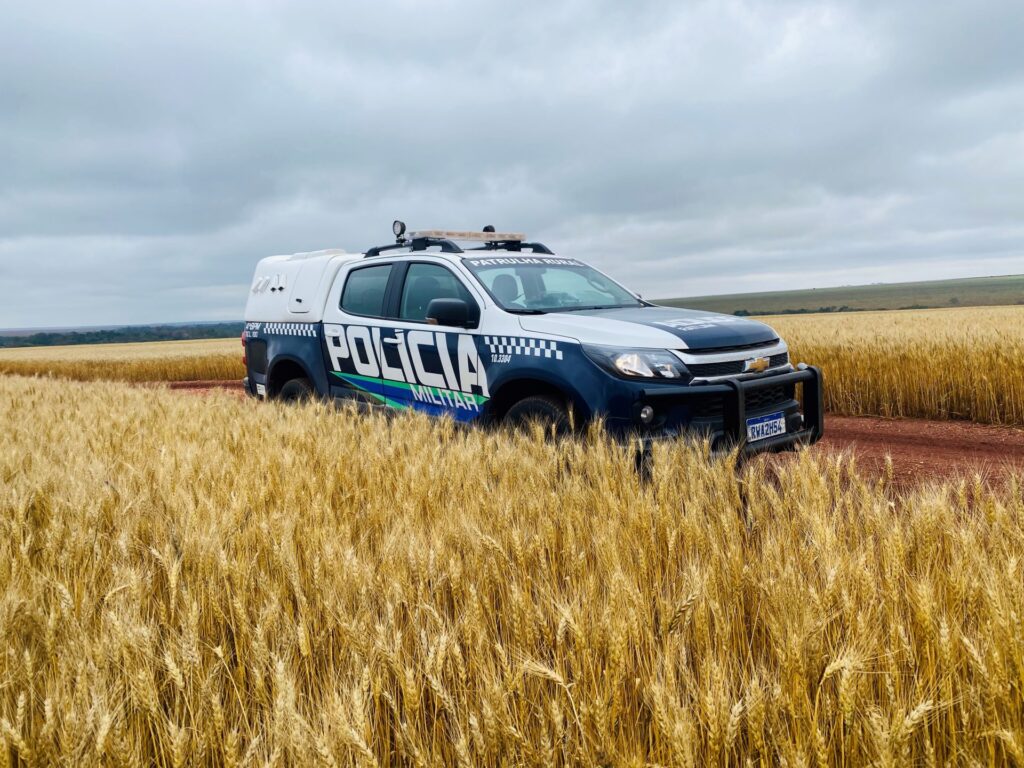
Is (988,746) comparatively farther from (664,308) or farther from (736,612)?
(664,308)

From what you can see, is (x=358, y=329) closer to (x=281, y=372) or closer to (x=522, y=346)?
(x=281, y=372)

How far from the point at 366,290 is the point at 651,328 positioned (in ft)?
10.6

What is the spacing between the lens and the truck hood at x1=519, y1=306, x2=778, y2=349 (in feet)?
15.5

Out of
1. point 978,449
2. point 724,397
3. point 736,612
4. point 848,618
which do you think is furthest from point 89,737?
point 978,449

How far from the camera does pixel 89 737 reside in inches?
52.2

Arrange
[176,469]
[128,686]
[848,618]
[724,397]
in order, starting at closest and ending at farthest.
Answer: [128,686], [848,618], [176,469], [724,397]

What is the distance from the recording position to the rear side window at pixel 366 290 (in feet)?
21.8

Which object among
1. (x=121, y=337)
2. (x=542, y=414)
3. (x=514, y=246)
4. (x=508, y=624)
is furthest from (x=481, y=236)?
(x=121, y=337)

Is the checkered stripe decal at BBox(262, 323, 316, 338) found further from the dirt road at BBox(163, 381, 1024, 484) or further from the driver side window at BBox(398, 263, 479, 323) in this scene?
the dirt road at BBox(163, 381, 1024, 484)

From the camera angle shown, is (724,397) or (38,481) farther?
(724,397)

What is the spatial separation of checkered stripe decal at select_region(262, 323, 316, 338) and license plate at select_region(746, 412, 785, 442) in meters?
4.55

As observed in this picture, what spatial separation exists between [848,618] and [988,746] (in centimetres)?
37

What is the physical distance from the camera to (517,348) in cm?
514

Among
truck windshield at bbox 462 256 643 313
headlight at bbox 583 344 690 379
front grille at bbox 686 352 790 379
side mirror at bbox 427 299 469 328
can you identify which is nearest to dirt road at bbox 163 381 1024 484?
front grille at bbox 686 352 790 379
